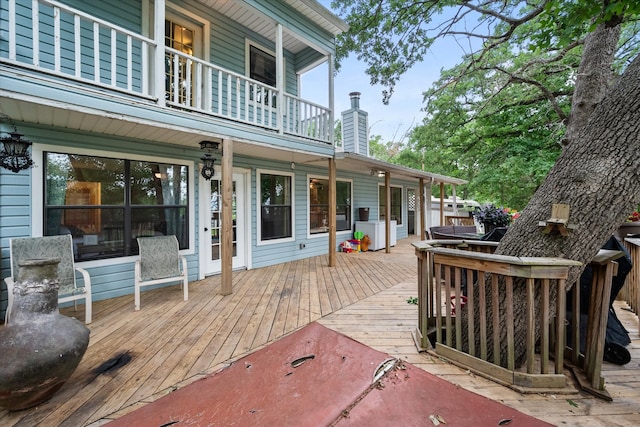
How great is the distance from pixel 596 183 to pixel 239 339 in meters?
3.10

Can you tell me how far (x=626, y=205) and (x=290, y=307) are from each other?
3222mm

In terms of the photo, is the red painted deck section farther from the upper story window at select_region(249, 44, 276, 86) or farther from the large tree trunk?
the upper story window at select_region(249, 44, 276, 86)

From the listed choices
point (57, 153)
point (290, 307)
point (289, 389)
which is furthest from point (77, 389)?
point (57, 153)

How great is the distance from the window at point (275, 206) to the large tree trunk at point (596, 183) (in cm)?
485

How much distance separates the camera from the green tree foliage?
13.9 ft

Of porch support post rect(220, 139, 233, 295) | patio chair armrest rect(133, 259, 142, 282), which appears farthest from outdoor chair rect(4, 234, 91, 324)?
porch support post rect(220, 139, 233, 295)

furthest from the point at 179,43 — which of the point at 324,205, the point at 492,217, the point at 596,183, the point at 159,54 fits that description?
the point at 492,217

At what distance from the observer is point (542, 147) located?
9.78 m

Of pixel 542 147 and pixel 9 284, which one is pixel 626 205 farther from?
pixel 542 147

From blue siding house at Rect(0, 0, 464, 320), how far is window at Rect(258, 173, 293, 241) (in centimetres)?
3

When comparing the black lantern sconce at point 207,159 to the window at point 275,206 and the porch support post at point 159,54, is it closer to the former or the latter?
the porch support post at point 159,54

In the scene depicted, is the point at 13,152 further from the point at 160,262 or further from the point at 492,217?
the point at 492,217

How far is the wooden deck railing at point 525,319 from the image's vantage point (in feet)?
5.89

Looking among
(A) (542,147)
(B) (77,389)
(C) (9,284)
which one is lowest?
(B) (77,389)
